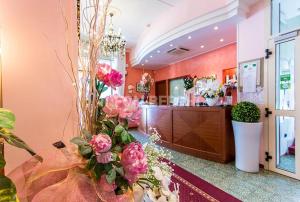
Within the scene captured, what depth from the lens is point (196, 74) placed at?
278 inches

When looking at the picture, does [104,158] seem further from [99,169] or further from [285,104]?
[285,104]

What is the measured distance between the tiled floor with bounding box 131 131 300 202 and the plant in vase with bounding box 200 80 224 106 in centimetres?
125

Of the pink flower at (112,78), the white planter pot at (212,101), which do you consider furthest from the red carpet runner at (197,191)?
the pink flower at (112,78)

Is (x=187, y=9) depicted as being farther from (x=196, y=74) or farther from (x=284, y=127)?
(x=284, y=127)

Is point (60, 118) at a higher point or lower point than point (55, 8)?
lower

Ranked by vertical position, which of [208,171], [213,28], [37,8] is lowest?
[208,171]

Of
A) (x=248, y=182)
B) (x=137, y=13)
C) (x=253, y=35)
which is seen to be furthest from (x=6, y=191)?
(x=137, y=13)

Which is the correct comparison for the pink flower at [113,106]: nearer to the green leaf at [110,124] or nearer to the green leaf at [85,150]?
the green leaf at [110,124]

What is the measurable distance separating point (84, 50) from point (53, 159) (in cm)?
46

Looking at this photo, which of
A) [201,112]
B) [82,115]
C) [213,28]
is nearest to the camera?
[82,115]

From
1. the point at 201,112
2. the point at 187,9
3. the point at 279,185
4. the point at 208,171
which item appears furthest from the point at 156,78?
the point at 279,185

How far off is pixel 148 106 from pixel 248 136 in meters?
3.36

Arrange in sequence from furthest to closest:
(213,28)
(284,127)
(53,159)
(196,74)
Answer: (196,74)
(213,28)
(284,127)
(53,159)

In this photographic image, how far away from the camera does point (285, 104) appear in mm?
2955
